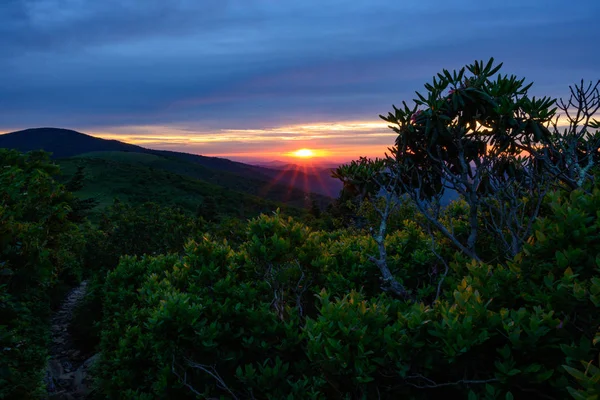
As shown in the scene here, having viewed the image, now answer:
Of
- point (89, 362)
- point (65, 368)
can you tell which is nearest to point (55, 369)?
point (65, 368)

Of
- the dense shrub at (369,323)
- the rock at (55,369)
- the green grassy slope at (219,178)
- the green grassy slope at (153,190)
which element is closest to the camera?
the dense shrub at (369,323)

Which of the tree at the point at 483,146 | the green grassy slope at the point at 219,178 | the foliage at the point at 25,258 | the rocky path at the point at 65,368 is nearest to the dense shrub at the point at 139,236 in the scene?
the foliage at the point at 25,258

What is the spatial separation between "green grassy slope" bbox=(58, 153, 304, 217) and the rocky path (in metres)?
64.6

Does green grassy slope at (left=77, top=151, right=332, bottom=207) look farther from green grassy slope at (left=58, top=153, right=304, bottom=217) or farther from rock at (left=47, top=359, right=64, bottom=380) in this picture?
rock at (left=47, top=359, right=64, bottom=380)

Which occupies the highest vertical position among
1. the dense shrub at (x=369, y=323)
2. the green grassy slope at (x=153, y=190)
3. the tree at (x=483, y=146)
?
the tree at (x=483, y=146)

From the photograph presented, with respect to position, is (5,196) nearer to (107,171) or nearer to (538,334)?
(538,334)

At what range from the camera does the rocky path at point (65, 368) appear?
9.80 metres

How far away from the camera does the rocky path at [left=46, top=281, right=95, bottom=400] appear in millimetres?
9797

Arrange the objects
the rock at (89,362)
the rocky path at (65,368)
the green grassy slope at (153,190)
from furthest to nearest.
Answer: the green grassy slope at (153,190) → the rock at (89,362) → the rocky path at (65,368)

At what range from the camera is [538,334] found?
3117 millimetres

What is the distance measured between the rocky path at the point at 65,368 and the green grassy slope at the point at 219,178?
12579 cm

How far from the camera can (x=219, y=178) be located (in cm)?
16950

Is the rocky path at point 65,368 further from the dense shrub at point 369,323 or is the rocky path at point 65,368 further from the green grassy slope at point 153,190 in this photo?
the green grassy slope at point 153,190

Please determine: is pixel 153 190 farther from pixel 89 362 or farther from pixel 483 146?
pixel 483 146
